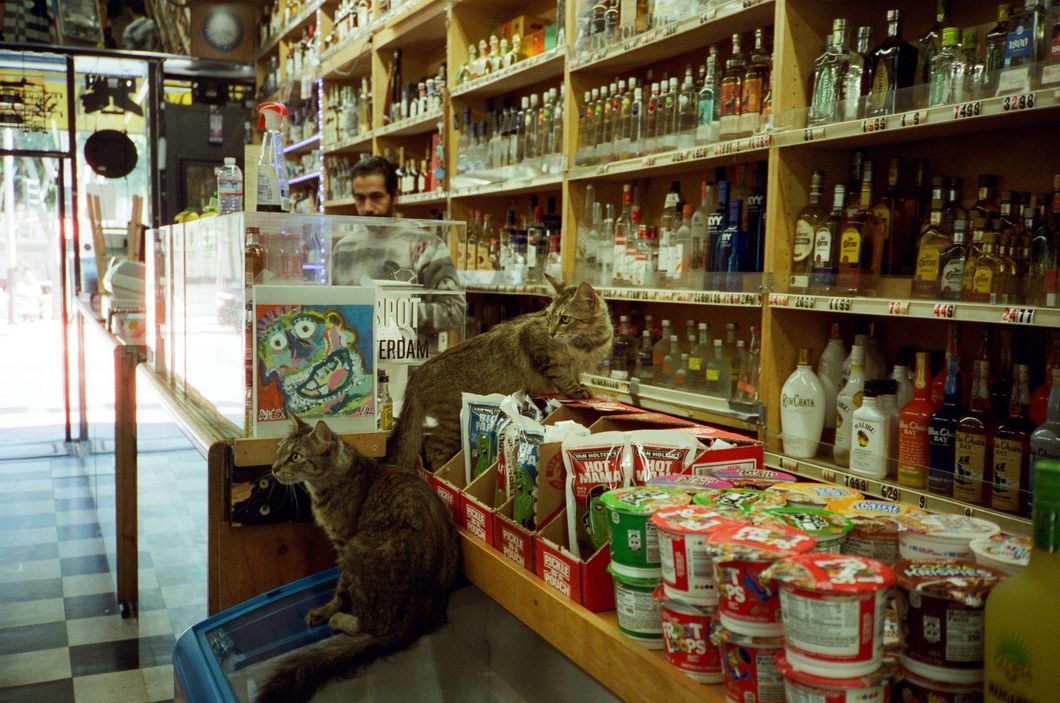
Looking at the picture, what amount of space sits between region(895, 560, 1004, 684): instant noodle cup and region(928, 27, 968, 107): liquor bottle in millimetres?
1753

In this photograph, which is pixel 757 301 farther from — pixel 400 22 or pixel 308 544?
pixel 400 22

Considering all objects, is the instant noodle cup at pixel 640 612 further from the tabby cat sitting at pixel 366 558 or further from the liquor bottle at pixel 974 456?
the liquor bottle at pixel 974 456

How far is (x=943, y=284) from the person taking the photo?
2.29 metres

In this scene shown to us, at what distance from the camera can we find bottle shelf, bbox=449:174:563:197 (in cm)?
396

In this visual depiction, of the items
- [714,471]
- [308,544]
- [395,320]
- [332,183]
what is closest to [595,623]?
[714,471]

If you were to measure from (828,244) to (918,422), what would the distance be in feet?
2.01

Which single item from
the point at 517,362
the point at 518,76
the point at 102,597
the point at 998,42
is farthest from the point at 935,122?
the point at 102,597

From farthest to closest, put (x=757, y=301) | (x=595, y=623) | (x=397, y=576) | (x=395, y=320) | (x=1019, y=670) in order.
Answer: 1. (x=757, y=301)
2. (x=395, y=320)
3. (x=397, y=576)
4. (x=595, y=623)
5. (x=1019, y=670)

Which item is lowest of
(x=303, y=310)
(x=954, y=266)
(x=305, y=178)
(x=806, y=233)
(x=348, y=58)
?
(x=303, y=310)

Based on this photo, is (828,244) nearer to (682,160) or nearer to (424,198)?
(682,160)

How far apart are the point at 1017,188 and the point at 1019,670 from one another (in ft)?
7.16

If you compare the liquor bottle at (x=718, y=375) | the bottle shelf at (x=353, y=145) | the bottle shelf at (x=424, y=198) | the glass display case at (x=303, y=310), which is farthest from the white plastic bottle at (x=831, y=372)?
the bottle shelf at (x=353, y=145)

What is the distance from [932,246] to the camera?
2.41 m

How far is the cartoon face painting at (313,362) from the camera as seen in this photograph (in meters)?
1.73
